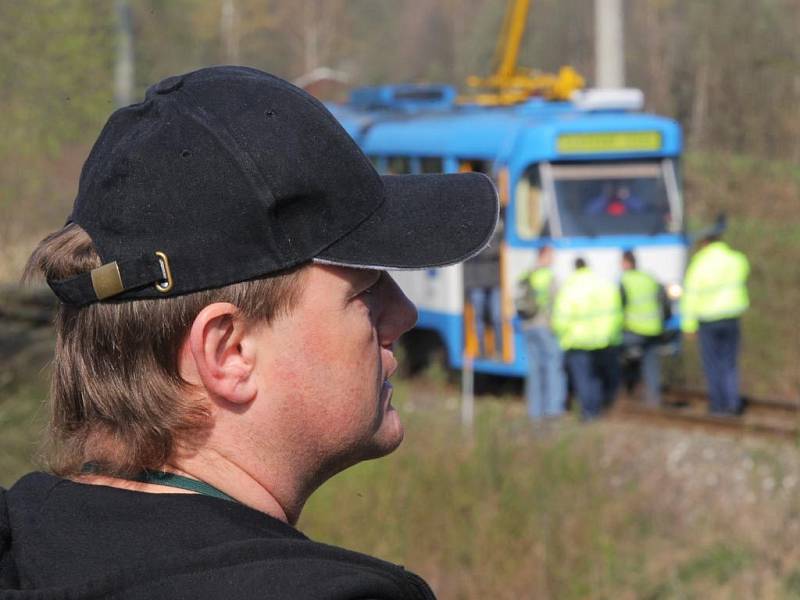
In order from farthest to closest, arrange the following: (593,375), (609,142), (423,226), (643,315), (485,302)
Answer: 1. (485,302)
2. (609,142)
3. (643,315)
4. (593,375)
5. (423,226)

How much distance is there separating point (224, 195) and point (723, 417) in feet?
40.8

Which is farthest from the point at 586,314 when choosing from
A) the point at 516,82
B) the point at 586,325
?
the point at 516,82

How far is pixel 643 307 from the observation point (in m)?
14.7

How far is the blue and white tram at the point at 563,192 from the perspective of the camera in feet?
50.5

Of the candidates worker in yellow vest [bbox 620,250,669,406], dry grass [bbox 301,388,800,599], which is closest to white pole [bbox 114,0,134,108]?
dry grass [bbox 301,388,800,599]

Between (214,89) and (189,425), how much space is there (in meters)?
0.41

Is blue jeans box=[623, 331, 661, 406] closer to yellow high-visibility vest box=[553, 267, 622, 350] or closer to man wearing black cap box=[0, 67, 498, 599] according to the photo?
yellow high-visibility vest box=[553, 267, 622, 350]

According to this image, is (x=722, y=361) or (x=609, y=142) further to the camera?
(x=609, y=142)

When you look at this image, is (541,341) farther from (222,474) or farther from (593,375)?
(222,474)

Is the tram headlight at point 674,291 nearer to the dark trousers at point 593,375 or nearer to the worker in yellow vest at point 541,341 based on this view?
the dark trousers at point 593,375

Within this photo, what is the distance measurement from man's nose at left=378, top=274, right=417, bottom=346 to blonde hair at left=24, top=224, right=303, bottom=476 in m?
0.19

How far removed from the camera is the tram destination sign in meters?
15.4

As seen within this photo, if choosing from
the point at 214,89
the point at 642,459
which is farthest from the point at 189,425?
the point at 642,459

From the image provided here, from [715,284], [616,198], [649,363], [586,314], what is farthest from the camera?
[616,198]
